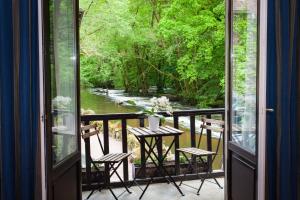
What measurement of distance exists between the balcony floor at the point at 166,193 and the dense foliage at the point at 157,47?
3165mm

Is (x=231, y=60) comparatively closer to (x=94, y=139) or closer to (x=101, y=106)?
(x=94, y=139)

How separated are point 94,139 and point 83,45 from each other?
2368 millimetres

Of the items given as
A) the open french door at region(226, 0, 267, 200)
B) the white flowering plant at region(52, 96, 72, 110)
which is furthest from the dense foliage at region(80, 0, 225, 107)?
the white flowering plant at region(52, 96, 72, 110)

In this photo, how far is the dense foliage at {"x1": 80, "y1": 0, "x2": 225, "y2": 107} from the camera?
727cm

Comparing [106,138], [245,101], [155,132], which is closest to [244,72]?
[245,101]

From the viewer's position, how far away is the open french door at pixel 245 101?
8.83ft

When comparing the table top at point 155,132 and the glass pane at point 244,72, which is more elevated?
the glass pane at point 244,72
